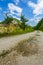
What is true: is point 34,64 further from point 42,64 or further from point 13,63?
point 13,63

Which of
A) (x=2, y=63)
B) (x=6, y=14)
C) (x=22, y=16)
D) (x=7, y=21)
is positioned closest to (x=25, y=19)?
(x=22, y=16)

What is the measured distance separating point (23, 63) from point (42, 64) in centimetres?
155

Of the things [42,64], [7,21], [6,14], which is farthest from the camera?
[7,21]

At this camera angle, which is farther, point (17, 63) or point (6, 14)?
point (6, 14)

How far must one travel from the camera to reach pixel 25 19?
140 metres

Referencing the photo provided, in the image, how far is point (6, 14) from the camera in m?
110

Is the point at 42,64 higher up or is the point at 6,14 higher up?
the point at 6,14

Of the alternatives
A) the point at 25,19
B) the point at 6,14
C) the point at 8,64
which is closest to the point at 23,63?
the point at 8,64

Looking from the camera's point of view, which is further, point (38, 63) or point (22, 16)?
point (22, 16)

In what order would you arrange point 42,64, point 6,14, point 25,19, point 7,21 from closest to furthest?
1. point 42,64
2. point 6,14
3. point 7,21
4. point 25,19

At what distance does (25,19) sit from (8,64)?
128914mm

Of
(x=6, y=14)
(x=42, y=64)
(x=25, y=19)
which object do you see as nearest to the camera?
(x=42, y=64)

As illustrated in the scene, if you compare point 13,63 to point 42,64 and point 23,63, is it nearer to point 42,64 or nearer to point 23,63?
point 23,63

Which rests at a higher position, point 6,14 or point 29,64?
point 6,14
